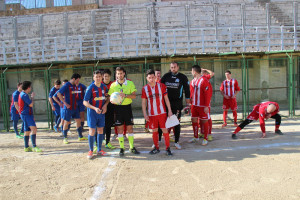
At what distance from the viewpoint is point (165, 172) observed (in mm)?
4137

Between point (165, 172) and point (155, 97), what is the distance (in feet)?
5.57

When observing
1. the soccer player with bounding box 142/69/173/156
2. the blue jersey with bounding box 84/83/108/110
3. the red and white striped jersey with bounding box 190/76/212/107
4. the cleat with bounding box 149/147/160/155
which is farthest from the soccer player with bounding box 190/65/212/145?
the blue jersey with bounding box 84/83/108/110

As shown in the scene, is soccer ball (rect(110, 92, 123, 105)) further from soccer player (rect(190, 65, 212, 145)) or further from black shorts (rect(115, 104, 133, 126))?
soccer player (rect(190, 65, 212, 145))

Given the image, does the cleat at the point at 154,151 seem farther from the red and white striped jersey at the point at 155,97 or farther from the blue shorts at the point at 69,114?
the blue shorts at the point at 69,114

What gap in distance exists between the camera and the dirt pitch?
11.3 ft

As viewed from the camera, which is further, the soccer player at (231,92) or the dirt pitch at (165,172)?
the soccer player at (231,92)

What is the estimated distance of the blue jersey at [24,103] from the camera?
225 inches

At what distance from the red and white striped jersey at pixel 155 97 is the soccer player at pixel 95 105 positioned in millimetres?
1008

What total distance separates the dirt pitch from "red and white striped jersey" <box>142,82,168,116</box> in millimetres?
1015

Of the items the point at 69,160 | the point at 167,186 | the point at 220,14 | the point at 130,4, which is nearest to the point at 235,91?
the point at 167,186

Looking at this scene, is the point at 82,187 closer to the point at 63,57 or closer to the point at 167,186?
the point at 167,186

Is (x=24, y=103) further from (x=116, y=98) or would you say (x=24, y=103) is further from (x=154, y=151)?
(x=154, y=151)

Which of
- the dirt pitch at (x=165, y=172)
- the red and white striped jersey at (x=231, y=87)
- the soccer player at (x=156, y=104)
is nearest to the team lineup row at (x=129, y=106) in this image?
the soccer player at (x=156, y=104)

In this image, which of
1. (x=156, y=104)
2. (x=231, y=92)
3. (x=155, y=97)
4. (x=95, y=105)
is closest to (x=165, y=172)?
(x=156, y=104)
